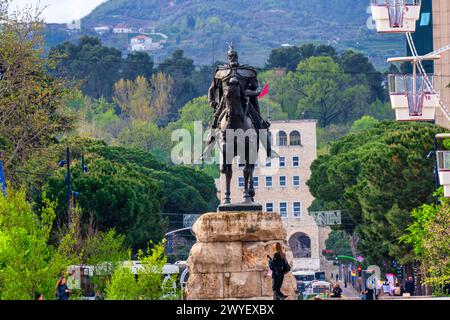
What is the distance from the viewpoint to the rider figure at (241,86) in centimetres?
4791

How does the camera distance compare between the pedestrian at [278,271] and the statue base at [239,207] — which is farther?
the statue base at [239,207]

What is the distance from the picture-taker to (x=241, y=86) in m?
47.9

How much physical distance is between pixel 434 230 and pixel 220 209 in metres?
36.4

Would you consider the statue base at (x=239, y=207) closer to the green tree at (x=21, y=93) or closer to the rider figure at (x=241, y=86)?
the rider figure at (x=241, y=86)

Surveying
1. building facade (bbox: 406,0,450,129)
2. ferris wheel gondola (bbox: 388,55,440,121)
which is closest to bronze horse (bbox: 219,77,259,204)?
ferris wheel gondola (bbox: 388,55,440,121)

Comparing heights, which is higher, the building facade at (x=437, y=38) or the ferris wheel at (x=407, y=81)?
the building facade at (x=437, y=38)

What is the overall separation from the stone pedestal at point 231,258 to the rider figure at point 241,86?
3281 mm

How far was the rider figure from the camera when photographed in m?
47.9

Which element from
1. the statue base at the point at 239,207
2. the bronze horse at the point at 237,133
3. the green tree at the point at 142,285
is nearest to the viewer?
the statue base at the point at 239,207

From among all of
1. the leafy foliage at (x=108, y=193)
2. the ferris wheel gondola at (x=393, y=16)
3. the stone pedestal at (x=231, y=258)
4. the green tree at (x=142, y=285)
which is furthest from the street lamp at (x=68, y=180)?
the stone pedestal at (x=231, y=258)

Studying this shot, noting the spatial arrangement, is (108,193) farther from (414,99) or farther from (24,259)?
(24,259)

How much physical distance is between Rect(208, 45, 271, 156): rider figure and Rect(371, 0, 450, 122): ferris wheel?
21.4 metres
